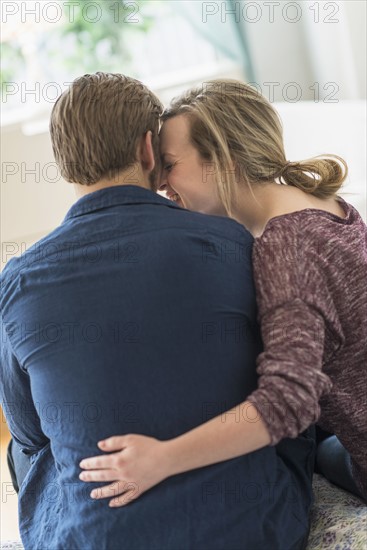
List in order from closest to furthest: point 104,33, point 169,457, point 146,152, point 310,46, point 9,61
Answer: point 169,457 → point 146,152 → point 310,46 → point 9,61 → point 104,33

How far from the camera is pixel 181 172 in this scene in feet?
5.37

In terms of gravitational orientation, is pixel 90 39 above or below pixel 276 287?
above

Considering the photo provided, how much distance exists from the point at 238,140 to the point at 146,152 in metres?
0.19

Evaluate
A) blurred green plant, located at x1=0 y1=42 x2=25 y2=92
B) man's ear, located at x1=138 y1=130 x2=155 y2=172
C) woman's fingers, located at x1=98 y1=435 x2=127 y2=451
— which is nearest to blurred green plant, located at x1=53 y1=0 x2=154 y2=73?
blurred green plant, located at x1=0 y1=42 x2=25 y2=92

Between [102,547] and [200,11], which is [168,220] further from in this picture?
[200,11]

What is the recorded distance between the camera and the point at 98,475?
1.31 metres

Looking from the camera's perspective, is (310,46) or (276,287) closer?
(276,287)

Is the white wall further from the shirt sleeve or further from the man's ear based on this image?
the shirt sleeve

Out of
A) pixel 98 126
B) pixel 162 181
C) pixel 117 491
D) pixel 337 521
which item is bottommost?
pixel 337 521

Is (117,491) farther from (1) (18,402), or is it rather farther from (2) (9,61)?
(2) (9,61)

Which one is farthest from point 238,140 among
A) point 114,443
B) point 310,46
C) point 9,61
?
point 9,61

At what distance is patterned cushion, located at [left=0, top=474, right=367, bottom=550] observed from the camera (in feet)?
4.57

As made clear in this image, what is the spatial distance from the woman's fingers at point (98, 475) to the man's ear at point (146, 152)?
58 cm

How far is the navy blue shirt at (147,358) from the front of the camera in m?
1.31
